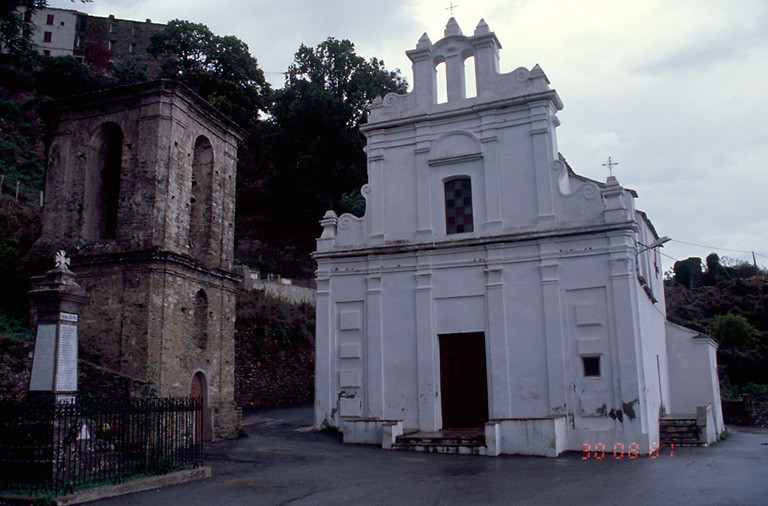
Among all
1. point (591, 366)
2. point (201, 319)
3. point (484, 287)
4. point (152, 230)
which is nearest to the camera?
point (591, 366)

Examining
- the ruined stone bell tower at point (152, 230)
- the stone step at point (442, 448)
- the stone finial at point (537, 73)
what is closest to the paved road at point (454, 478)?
the stone step at point (442, 448)

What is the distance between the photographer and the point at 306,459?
13.2 m

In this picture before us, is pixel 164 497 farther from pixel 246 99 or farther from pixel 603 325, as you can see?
pixel 246 99

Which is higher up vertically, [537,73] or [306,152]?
[306,152]

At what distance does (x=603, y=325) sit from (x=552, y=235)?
2.63m

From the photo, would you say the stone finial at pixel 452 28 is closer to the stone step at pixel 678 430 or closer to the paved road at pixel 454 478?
the paved road at pixel 454 478

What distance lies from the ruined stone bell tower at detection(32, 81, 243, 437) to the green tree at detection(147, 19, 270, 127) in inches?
924

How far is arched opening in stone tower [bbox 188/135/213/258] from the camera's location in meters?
18.0

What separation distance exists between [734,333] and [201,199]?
31.0 m

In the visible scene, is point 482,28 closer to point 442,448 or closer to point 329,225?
point 329,225

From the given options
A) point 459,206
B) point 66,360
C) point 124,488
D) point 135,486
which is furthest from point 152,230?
point 459,206

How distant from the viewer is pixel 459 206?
17.5 metres

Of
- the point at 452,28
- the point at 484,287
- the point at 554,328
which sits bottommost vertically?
the point at 554,328

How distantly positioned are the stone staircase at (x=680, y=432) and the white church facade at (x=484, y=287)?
0.35m
